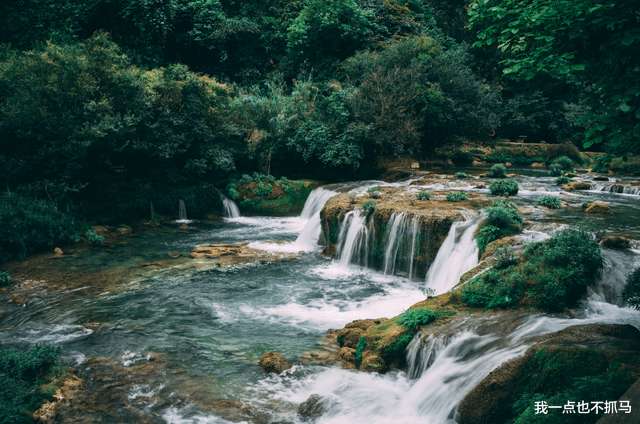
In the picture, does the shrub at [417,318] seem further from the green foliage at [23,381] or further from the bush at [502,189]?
the bush at [502,189]

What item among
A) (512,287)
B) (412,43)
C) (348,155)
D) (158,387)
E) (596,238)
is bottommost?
(158,387)

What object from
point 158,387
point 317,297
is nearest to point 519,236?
point 317,297

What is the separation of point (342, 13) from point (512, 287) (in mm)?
25965

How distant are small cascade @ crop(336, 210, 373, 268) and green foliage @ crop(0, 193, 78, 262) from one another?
983cm

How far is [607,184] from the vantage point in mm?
16875

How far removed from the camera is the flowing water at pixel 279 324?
223 inches

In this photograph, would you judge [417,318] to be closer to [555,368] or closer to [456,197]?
[555,368]

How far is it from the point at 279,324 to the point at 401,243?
183 inches

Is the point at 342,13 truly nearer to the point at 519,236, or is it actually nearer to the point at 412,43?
the point at 412,43

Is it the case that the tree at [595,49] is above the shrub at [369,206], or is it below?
above

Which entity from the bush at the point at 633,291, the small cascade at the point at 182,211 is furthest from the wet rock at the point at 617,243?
the small cascade at the point at 182,211

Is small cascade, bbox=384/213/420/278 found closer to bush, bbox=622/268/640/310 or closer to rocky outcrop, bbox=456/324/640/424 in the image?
bush, bbox=622/268/640/310

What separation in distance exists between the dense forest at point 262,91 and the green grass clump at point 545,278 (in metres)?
2.57

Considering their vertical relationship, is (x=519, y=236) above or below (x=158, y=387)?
above
